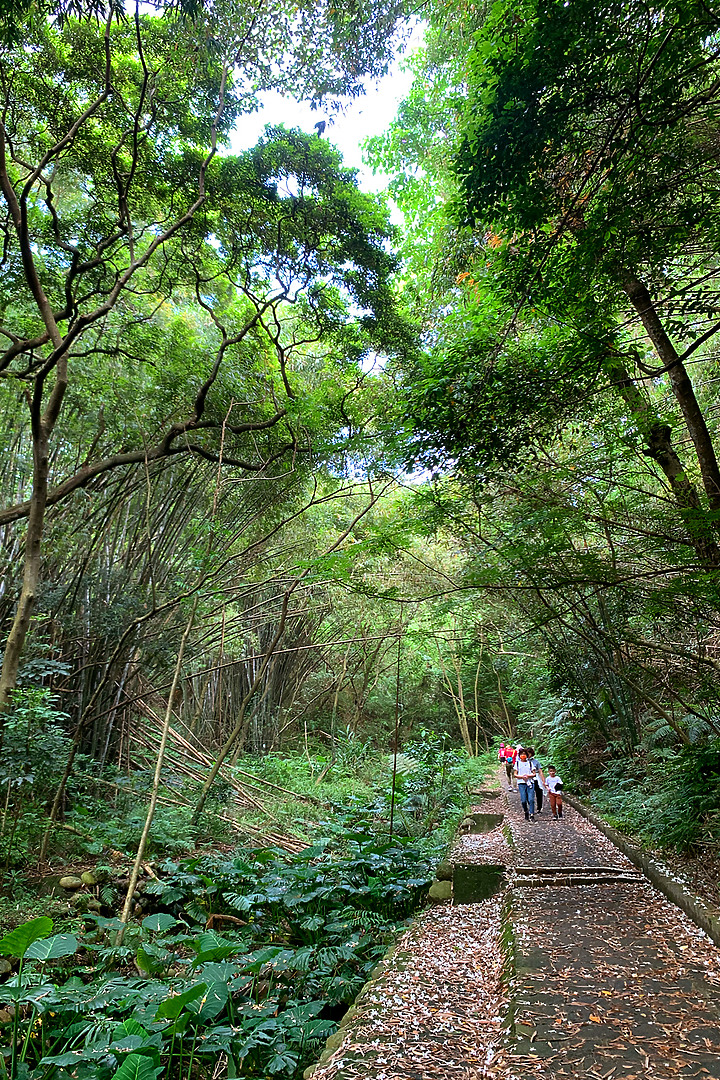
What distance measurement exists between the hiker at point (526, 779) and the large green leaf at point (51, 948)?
17.2ft

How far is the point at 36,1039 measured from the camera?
264 centimetres

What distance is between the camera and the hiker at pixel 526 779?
6680 millimetres

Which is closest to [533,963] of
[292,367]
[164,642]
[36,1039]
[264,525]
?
[36,1039]

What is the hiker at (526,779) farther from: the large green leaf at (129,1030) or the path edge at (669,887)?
the large green leaf at (129,1030)

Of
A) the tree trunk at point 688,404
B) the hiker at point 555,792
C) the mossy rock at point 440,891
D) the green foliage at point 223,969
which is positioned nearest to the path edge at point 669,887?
the hiker at point 555,792

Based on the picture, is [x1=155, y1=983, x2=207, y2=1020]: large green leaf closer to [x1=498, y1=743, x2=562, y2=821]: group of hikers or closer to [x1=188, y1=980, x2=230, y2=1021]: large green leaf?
[x1=188, y1=980, x2=230, y2=1021]: large green leaf

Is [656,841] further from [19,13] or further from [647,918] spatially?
[19,13]

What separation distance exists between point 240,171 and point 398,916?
622 centimetres

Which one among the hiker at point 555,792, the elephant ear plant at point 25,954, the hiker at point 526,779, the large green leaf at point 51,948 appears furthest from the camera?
the hiker at point 526,779

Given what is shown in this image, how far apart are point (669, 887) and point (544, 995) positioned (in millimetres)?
1809

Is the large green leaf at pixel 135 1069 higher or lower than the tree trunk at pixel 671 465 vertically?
lower

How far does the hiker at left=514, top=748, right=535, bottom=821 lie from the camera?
6680 mm

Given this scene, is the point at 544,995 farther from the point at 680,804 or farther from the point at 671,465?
the point at 671,465

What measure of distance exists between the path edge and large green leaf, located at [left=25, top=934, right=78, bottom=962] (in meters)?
3.21
